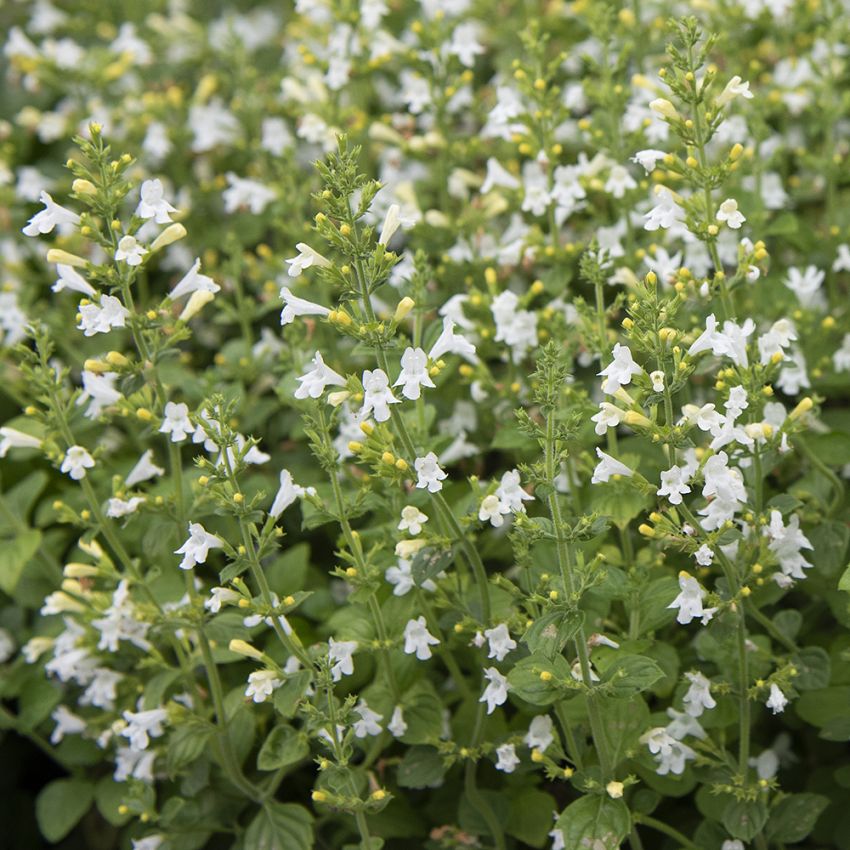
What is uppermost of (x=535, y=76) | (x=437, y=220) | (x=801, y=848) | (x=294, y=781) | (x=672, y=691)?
(x=535, y=76)

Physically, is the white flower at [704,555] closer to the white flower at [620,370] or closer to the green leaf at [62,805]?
the white flower at [620,370]

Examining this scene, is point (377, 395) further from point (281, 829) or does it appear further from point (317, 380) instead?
point (281, 829)

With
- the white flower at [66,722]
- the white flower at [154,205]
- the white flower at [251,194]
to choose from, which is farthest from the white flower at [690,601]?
the white flower at [251,194]

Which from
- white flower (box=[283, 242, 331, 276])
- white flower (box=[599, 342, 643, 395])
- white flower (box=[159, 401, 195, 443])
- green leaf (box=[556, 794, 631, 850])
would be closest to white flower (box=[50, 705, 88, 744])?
white flower (box=[159, 401, 195, 443])

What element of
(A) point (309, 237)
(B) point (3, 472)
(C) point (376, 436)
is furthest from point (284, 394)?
(B) point (3, 472)

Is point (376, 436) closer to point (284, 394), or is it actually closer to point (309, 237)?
point (284, 394)

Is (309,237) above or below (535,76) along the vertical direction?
below
